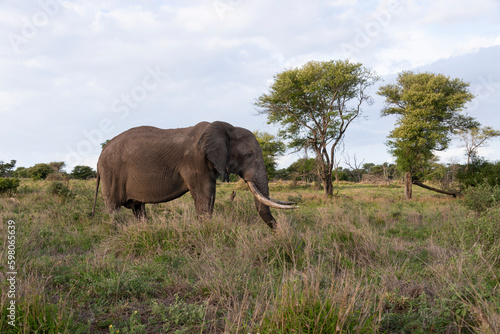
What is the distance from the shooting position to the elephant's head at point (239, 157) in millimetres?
6570

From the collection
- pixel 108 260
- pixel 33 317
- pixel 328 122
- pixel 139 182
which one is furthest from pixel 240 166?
pixel 328 122

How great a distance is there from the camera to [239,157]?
23.1ft

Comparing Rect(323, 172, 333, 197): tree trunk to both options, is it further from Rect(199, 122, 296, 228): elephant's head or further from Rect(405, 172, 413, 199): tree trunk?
Rect(199, 122, 296, 228): elephant's head

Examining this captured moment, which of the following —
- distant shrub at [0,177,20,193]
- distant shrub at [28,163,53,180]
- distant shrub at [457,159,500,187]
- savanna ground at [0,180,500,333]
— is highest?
distant shrub at [28,163,53,180]

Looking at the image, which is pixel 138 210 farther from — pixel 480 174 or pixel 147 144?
pixel 480 174

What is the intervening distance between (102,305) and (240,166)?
13.7ft

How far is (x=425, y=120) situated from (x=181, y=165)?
23.6 metres

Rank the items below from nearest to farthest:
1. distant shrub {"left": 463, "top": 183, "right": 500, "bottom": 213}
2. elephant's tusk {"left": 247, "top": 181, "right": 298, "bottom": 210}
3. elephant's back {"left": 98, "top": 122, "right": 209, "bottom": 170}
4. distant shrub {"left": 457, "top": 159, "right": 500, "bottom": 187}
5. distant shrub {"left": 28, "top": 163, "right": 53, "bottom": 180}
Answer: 1. elephant's tusk {"left": 247, "top": 181, "right": 298, "bottom": 210}
2. elephant's back {"left": 98, "top": 122, "right": 209, "bottom": 170}
3. distant shrub {"left": 463, "top": 183, "right": 500, "bottom": 213}
4. distant shrub {"left": 457, "top": 159, "right": 500, "bottom": 187}
5. distant shrub {"left": 28, "top": 163, "right": 53, "bottom": 180}

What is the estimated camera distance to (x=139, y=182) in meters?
7.51

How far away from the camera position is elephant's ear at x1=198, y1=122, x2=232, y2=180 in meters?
6.57

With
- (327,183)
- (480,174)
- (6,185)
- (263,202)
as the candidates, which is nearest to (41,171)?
(6,185)

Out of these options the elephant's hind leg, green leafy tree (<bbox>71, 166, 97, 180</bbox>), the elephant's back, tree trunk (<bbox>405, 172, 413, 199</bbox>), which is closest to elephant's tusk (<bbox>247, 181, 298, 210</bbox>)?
the elephant's back

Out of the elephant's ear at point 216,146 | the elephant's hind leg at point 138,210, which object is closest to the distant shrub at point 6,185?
the elephant's hind leg at point 138,210

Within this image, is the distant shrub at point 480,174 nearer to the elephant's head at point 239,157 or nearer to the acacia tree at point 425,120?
the acacia tree at point 425,120
